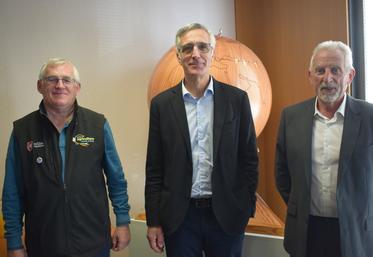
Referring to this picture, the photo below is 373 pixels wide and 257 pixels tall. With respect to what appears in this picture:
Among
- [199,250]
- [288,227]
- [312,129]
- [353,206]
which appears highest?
[312,129]

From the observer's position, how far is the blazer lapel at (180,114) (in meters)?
1.51

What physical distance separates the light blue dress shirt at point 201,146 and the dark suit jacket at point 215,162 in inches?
1.1

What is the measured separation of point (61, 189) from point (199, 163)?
22.0 inches

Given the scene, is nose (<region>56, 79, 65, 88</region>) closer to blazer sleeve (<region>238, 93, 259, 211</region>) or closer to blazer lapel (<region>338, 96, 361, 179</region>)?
blazer sleeve (<region>238, 93, 259, 211</region>)

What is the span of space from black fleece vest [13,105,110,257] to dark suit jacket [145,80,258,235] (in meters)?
0.23

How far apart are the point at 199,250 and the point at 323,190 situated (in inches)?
22.6

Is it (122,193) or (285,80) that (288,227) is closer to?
(122,193)

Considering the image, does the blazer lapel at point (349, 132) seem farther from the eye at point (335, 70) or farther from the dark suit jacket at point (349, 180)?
the eye at point (335, 70)

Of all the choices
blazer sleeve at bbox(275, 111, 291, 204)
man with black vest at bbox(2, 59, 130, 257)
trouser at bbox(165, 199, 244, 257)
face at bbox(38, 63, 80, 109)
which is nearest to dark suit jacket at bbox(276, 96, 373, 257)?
blazer sleeve at bbox(275, 111, 291, 204)

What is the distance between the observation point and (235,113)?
155 cm

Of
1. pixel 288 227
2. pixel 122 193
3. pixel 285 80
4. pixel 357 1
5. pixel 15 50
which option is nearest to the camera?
pixel 288 227

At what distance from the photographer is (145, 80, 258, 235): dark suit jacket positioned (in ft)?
4.95

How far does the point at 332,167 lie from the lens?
1.36m

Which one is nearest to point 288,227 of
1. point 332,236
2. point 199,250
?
point 332,236
